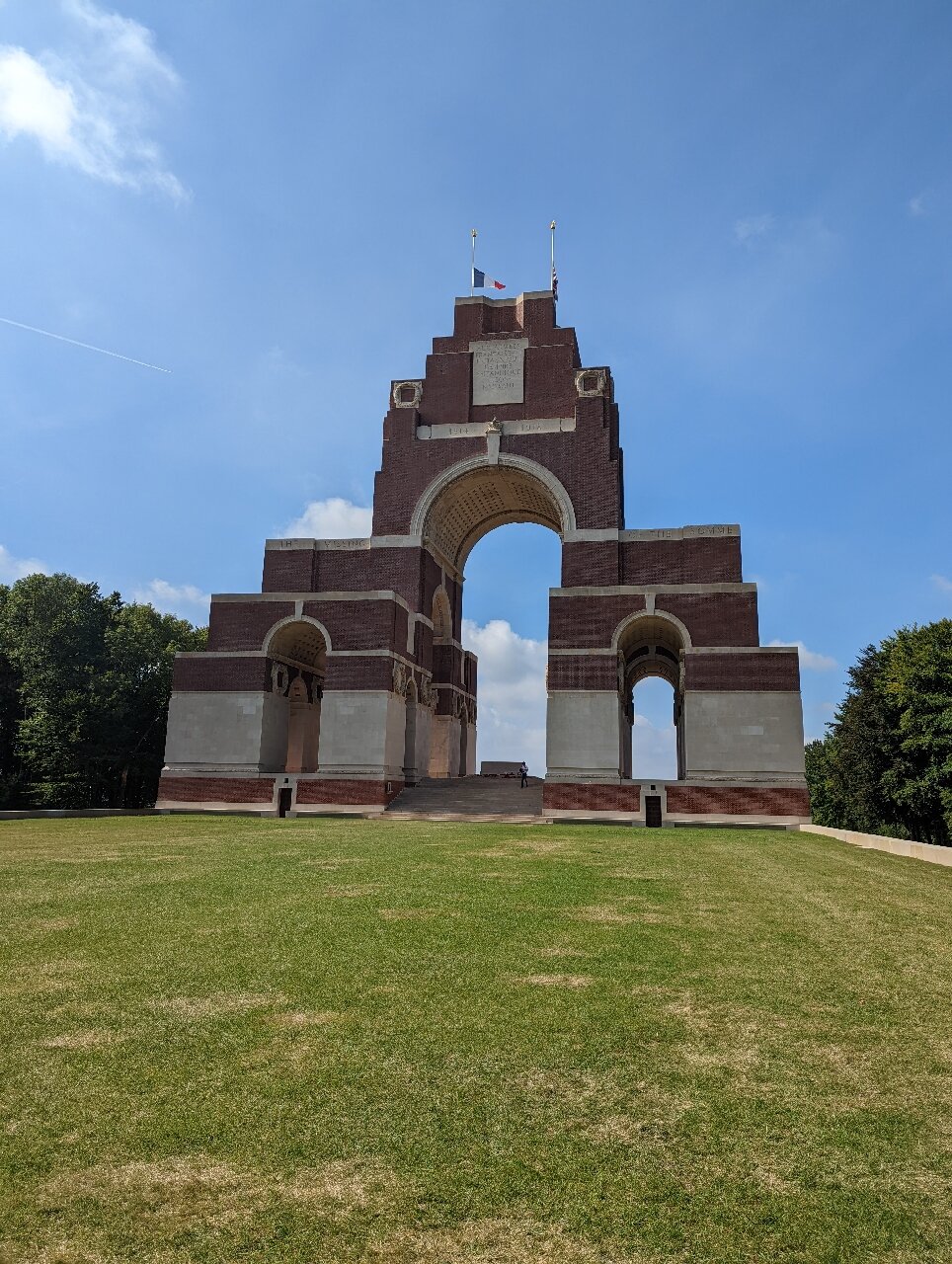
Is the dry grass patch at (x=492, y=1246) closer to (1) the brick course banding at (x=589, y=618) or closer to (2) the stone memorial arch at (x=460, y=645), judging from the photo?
(2) the stone memorial arch at (x=460, y=645)

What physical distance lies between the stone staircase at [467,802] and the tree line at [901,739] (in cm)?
1759

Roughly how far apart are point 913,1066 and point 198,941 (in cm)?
614

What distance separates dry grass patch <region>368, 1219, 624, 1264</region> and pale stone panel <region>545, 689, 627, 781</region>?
2640cm

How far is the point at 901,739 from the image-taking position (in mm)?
38469

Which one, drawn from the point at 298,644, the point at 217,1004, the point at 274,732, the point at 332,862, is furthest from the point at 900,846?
the point at 298,644

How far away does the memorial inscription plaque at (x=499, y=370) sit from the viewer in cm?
3669

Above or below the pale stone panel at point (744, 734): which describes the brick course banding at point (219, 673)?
above

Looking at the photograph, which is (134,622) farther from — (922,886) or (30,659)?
(922,886)

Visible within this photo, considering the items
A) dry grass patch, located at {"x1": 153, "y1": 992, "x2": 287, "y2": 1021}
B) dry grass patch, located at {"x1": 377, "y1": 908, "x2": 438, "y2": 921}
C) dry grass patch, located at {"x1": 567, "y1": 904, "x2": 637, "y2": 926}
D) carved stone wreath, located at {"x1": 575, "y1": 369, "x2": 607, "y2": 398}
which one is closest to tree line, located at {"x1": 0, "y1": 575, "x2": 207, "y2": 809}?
carved stone wreath, located at {"x1": 575, "y1": 369, "x2": 607, "y2": 398}

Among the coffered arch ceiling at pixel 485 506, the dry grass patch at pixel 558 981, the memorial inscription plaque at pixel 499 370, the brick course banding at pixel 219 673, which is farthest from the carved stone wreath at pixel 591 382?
the dry grass patch at pixel 558 981

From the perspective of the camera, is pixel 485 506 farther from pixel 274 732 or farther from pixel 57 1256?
pixel 57 1256

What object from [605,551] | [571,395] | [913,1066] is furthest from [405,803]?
[913,1066]

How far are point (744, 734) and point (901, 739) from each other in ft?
48.1

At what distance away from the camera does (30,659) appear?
1570 inches
